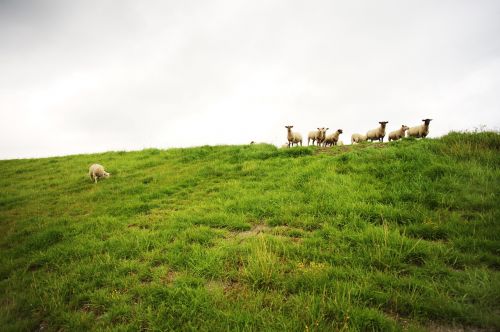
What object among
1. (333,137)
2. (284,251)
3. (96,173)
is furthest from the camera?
(333,137)

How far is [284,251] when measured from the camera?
5145 millimetres

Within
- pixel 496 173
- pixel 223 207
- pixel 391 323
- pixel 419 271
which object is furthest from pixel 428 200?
pixel 223 207

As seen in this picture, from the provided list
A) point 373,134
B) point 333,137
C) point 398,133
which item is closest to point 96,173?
point 333,137

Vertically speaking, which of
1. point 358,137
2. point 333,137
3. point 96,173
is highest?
point 358,137

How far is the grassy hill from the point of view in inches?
144

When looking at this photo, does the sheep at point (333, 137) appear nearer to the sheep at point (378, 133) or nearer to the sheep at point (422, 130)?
the sheep at point (378, 133)

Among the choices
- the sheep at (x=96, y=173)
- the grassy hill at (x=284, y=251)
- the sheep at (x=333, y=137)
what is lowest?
the grassy hill at (x=284, y=251)

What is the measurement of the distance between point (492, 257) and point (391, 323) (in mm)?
2421

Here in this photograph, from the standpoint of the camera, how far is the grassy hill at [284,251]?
3.66 m

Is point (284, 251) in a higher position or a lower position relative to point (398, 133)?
lower

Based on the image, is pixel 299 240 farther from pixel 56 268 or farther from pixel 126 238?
pixel 56 268

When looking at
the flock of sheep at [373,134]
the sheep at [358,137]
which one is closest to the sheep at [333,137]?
the flock of sheep at [373,134]

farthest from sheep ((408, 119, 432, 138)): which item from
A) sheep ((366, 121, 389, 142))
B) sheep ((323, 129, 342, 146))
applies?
sheep ((323, 129, 342, 146))

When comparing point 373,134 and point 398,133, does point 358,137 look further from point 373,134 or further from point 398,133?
point 398,133
